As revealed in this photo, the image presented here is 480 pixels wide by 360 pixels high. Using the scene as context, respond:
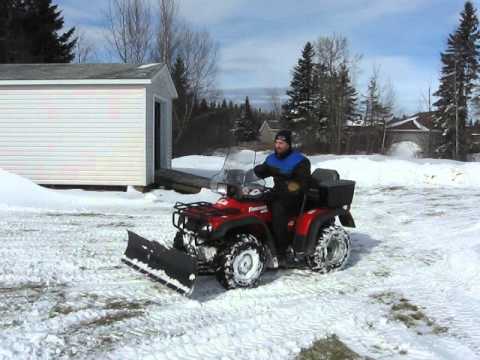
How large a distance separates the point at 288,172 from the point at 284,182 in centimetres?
12

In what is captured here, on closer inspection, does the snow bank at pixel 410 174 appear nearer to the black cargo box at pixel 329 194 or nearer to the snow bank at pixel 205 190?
the snow bank at pixel 205 190

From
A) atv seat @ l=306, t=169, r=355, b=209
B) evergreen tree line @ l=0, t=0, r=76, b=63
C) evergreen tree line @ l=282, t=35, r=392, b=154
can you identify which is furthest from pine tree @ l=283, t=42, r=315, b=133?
atv seat @ l=306, t=169, r=355, b=209

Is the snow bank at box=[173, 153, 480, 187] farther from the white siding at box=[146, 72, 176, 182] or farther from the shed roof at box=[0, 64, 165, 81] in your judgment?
the shed roof at box=[0, 64, 165, 81]

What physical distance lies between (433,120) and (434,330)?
123 feet

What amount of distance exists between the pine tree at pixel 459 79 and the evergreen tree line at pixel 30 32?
27329 millimetres

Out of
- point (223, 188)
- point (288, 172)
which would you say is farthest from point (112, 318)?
point (288, 172)

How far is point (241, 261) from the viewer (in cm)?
482

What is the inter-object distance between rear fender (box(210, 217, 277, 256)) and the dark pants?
0.09 m

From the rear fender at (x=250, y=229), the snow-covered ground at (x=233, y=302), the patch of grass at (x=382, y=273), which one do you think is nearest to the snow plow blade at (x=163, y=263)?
the snow-covered ground at (x=233, y=302)

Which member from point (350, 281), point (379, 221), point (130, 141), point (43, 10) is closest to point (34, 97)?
point (130, 141)

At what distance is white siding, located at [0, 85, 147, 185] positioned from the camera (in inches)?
498

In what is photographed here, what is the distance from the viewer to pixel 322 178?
5902mm

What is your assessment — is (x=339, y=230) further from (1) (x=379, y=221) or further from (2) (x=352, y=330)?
(1) (x=379, y=221)

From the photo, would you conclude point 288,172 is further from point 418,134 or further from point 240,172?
point 418,134
